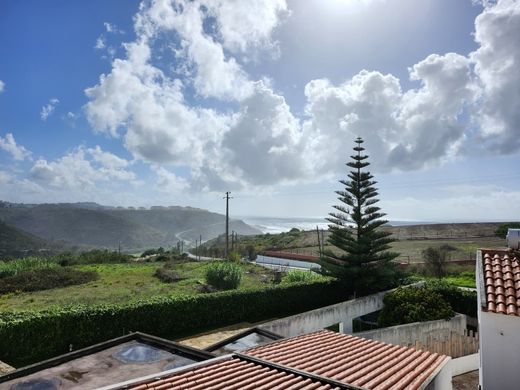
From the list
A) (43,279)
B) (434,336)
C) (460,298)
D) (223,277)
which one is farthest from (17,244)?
(434,336)

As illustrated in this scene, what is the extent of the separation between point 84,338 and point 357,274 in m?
14.5

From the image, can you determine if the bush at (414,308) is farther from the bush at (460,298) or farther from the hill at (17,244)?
the hill at (17,244)

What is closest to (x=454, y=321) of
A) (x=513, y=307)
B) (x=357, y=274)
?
(x=357, y=274)

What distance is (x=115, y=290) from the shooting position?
81.1ft

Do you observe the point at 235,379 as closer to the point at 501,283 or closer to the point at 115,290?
the point at 501,283

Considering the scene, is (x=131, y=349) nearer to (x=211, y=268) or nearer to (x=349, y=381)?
(x=349, y=381)

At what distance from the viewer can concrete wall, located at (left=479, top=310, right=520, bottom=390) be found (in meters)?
6.51

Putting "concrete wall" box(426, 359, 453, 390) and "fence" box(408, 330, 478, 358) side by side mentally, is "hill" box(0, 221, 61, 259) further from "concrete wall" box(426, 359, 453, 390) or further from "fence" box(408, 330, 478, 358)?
"concrete wall" box(426, 359, 453, 390)

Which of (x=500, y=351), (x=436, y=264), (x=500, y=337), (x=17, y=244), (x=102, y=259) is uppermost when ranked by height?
(x=500, y=337)

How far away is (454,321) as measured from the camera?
1616 cm

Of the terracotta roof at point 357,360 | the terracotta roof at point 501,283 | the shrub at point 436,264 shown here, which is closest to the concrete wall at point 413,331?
the terracotta roof at point 357,360

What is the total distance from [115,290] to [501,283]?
22.8 metres

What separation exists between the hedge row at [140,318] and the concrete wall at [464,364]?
29.4 ft

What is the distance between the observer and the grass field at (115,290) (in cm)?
2067
